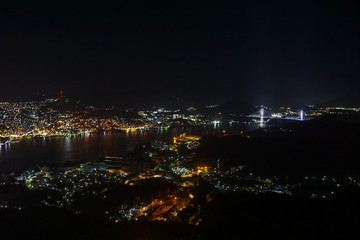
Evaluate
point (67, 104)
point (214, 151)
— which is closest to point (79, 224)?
point (214, 151)

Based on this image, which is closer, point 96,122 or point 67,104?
point 96,122

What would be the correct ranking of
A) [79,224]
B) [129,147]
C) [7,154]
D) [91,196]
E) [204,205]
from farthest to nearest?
[129,147] → [7,154] → [91,196] → [204,205] → [79,224]

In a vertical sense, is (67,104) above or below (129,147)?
above

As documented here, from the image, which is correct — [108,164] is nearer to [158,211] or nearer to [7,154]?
[158,211]

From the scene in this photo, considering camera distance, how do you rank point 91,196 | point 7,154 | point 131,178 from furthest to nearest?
point 7,154, point 131,178, point 91,196

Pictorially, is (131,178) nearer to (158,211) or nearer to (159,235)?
(158,211)

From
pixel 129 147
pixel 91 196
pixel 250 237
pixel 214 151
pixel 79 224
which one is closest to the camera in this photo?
pixel 250 237

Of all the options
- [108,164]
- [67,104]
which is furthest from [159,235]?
[67,104]

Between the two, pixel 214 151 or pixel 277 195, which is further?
pixel 214 151

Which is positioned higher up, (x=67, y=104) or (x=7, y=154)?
(x=67, y=104)
